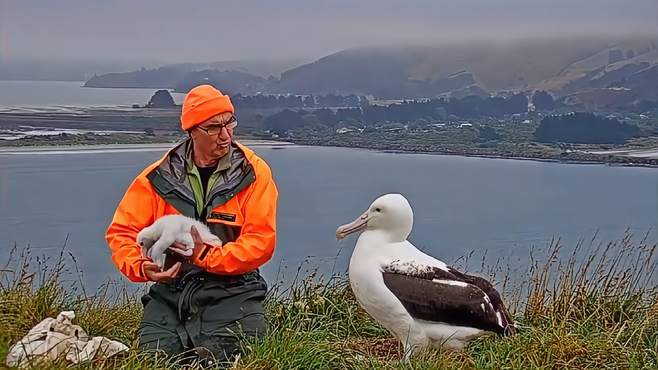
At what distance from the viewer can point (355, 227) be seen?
4.38 metres

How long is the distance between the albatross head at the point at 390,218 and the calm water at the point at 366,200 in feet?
4.50

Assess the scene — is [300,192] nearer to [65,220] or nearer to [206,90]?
[65,220]

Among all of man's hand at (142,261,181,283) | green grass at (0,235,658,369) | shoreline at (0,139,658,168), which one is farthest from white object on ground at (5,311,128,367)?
shoreline at (0,139,658,168)

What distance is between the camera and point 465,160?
7859mm

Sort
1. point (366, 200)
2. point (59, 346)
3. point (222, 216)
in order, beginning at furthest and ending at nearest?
1. point (366, 200)
2. point (222, 216)
3. point (59, 346)

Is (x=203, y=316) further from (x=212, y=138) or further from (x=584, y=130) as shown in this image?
(x=584, y=130)

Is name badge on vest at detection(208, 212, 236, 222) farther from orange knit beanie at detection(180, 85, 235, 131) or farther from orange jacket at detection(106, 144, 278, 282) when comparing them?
orange knit beanie at detection(180, 85, 235, 131)

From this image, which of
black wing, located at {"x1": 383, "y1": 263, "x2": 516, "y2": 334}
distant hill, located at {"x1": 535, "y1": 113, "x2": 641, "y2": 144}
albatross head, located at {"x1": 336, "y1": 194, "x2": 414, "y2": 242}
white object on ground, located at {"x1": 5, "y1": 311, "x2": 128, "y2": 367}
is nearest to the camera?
white object on ground, located at {"x1": 5, "y1": 311, "x2": 128, "y2": 367}

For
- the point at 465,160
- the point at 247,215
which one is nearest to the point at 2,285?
the point at 247,215

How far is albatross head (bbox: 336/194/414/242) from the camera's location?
4.26m

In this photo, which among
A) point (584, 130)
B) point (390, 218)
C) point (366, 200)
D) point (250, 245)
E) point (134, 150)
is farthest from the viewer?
point (584, 130)

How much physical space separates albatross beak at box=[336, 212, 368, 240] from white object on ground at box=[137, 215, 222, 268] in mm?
780

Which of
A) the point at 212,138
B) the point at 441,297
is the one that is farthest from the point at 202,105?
the point at 441,297

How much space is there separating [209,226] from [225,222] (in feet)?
0.25
